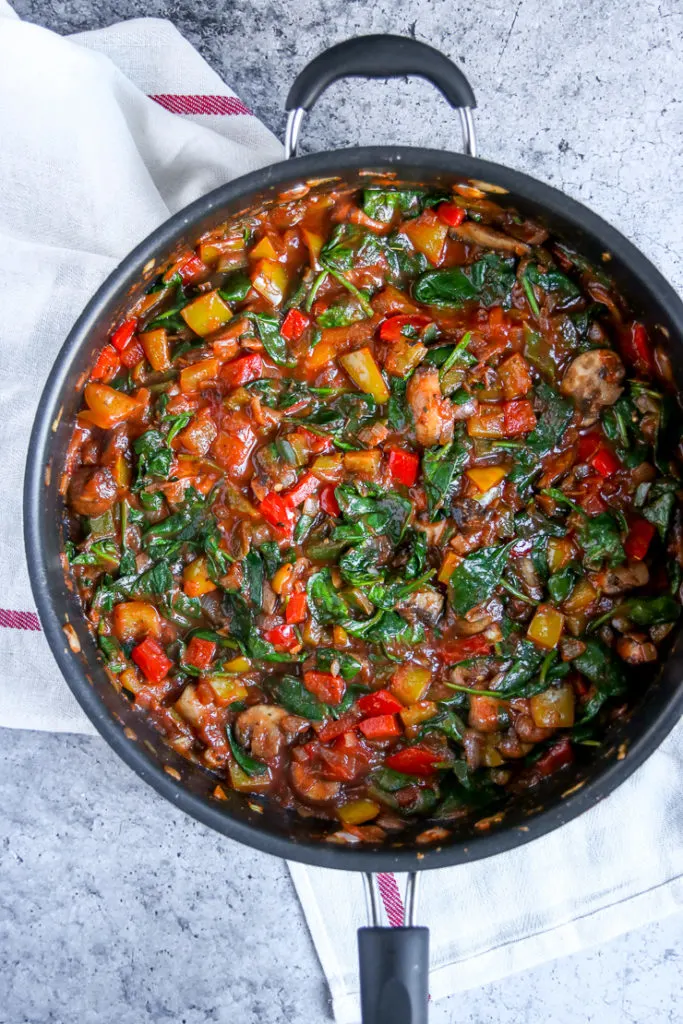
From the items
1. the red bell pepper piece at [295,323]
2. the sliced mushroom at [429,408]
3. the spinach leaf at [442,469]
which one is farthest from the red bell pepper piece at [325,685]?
the red bell pepper piece at [295,323]

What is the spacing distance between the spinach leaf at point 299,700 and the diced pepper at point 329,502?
0.68m

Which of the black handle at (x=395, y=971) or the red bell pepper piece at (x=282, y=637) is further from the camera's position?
the red bell pepper piece at (x=282, y=637)

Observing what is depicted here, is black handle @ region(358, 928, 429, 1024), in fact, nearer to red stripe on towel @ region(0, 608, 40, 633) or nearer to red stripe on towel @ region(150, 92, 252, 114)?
red stripe on towel @ region(0, 608, 40, 633)

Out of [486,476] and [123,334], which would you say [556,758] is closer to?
[486,476]

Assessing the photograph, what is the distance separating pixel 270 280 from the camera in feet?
11.2

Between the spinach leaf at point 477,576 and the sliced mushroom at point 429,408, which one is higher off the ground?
the sliced mushroom at point 429,408

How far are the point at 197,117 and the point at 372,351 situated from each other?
1379 millimetres

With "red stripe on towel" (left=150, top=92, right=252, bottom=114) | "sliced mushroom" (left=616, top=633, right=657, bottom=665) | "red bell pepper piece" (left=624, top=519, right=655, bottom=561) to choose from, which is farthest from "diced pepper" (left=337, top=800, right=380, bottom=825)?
"red stripe on towel" (left=150, top=92, right=252, bottom=114)

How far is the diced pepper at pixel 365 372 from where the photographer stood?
11.1 ft

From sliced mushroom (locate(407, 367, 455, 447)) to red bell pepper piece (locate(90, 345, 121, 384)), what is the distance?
1129mm

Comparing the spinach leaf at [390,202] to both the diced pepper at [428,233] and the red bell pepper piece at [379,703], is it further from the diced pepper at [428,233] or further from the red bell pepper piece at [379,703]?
the red bell pepper piece at [379,703]

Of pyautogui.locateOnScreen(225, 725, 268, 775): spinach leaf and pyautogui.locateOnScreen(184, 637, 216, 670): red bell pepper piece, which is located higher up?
pyautogui.locateOnScreen(184, 637, 216, 670): red bell pepper piece

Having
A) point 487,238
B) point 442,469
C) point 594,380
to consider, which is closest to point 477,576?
point 442,469

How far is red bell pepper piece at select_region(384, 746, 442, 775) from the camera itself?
3.55 metres
